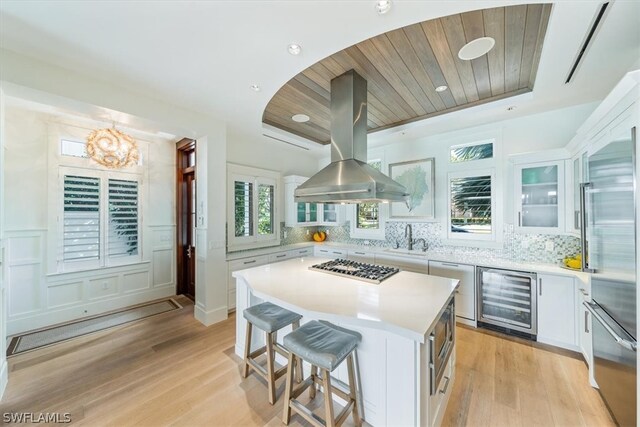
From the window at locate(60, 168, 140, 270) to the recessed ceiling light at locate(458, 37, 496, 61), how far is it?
15.5 feet

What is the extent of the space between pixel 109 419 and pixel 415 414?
215cm

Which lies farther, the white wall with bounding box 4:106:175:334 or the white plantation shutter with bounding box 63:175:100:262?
the white plantation shutter with bounding box 63:175:100:262

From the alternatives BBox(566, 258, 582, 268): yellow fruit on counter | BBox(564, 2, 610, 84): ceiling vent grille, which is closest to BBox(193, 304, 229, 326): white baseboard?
BBox(566, 258, 582, 268): yellow fruit on counter

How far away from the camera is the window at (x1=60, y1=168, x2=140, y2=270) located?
3.34 meters

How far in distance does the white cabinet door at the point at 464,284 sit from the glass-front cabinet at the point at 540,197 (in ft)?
2.70

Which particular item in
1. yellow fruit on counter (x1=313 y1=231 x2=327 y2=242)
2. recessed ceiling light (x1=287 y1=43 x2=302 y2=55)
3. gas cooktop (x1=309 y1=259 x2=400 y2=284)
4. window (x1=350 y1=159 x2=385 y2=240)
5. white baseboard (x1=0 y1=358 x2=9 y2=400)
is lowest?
white baseboard (x1=0 y1=358 x2=9 y2=400)

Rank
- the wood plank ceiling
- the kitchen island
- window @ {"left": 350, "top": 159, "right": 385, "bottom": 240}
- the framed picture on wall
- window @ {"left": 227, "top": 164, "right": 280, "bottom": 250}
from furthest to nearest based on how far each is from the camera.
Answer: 1. window @ {"left": 350, "top": 159, "right": 385, "bottom": 240}
2. window @ {"left": 227, "top": 164, "right": 280, "bottom": 250}
3. the framed picture on wall
4. the wood plank ceiling
5. the kitchen island

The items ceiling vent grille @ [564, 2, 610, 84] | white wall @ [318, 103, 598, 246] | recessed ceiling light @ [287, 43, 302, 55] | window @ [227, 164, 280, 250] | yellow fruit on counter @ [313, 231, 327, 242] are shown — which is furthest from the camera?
yellow fruit on counter @ [313, 231, 327, 242]

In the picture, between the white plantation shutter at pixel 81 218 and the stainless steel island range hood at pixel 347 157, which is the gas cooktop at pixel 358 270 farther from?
the white plantation shutter at pixel 81 218

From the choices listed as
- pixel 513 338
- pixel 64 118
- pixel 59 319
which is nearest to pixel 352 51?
pixel 513 338

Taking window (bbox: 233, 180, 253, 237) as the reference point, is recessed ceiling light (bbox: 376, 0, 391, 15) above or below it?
above

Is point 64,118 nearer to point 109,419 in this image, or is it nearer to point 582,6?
point 109,419

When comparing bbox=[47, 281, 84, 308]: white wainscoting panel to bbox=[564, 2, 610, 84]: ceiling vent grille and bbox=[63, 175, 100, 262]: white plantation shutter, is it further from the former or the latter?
bbox=[564, 2, 610, 84]: ceiling vent grille

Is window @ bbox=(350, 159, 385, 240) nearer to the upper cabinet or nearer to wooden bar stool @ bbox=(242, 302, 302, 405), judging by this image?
the upper cabinet
